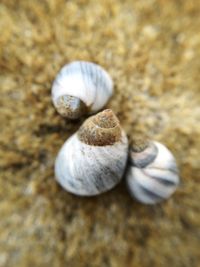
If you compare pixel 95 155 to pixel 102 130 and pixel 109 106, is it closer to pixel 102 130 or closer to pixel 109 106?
pixel 102 130

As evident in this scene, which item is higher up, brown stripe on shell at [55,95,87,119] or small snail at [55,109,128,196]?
brown stripe on shell at [55,95,87,119]

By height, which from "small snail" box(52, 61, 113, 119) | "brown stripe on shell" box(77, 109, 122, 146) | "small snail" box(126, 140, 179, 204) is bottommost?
"small snail" box(126, 140, 179, 204)

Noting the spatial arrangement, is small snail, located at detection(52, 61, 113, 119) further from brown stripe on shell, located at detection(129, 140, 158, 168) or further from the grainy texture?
brown stripe on shell, located at detection(129, 140, 158, 168)

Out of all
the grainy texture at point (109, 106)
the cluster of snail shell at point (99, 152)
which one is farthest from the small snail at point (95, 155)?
the grainy texture at point (109, 106)

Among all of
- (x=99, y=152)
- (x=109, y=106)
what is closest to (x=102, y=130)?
(x=99, y=152)

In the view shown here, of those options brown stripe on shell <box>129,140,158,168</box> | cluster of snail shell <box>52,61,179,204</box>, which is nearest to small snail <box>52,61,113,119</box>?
cluster of snail shell <box>52,61,179,204</box>

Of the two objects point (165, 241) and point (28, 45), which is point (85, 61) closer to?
point (28, 45)

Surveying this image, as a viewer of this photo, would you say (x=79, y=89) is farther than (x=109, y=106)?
No

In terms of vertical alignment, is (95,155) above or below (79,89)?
below
